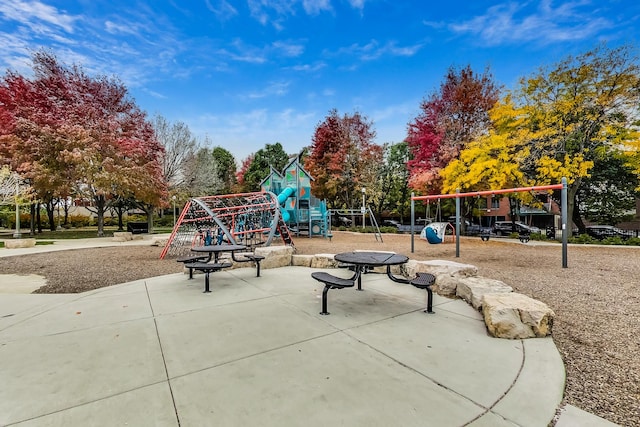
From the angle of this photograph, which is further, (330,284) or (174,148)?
(174,148)

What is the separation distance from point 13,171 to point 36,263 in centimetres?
1213

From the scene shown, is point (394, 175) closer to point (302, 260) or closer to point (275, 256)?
point (302, 260)

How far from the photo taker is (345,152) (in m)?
24.9

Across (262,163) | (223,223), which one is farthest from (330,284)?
(262,163)

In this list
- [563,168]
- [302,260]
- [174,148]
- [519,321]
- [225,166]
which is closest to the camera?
[519,321]

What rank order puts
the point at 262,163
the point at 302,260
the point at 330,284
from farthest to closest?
1. the point at 262,163
2. the point at 302,260
3. the point at 330,284

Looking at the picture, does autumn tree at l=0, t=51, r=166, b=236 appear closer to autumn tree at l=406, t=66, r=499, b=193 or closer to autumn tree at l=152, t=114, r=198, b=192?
autumn tree at l=152, t=114, r=198, b=192

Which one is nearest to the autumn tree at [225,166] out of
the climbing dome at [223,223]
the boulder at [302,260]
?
the climbing dome at [223,223]

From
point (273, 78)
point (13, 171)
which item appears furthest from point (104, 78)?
point (273, 78)

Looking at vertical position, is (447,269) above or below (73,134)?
below

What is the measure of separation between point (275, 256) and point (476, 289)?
4.63 meters

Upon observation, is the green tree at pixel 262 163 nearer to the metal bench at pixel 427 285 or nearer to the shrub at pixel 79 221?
the shrub at pixel 79 221

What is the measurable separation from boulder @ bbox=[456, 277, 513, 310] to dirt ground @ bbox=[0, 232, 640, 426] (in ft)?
2.49

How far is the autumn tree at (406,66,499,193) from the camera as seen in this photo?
1731cm
